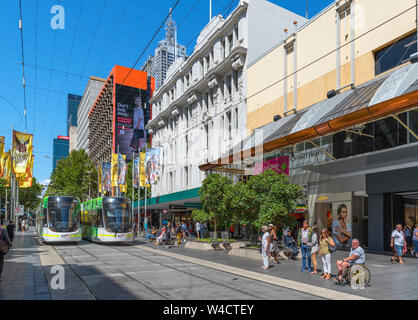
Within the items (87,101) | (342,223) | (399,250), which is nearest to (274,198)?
(399,250)

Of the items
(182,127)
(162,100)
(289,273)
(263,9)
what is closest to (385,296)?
(289,273)

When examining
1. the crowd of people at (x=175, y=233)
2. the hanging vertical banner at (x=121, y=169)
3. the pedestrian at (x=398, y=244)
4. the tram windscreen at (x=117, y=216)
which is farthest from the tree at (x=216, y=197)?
the hanging vertical banner at (x=121, y=169)

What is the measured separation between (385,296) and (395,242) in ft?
23.7

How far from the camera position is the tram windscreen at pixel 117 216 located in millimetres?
24312

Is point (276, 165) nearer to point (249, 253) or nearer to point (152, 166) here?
point (249, 253)

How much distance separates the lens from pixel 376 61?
19500 mm

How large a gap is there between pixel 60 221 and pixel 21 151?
547cm

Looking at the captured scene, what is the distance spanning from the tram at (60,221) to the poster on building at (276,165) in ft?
43.2

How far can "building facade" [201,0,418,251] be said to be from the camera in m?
17.0

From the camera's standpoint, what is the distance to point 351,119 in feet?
51.5

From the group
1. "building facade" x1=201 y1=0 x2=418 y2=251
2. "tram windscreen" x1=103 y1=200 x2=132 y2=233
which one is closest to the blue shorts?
"building facade" x1=201 y1=0 x2=418 y2=251

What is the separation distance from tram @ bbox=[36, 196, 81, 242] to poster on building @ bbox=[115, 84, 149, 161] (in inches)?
1964

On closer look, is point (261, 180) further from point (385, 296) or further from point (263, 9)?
point (263, 9)

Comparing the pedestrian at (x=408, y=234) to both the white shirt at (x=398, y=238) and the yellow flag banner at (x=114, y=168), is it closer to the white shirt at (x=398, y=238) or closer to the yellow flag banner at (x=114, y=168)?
the white shirt at (x=398, y=238)
